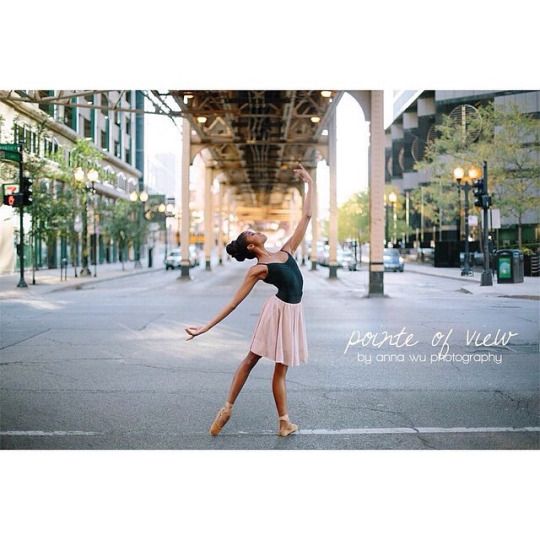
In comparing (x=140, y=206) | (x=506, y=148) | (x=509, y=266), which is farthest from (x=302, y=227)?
(x=140, y=206)

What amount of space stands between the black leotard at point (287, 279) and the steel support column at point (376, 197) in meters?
13.9

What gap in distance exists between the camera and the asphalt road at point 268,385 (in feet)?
16.6

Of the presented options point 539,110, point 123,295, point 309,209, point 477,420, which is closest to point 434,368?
point 477,420

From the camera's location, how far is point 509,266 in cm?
1619

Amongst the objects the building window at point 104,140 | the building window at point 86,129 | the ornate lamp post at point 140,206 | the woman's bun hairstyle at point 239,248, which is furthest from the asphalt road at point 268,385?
the ornate lamp post at point 140,206

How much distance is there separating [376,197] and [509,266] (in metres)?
4.15

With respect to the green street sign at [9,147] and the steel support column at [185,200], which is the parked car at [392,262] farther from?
the green street sign at [9,147]

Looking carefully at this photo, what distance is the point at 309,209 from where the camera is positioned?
15.6ft

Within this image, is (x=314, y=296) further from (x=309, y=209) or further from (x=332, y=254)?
(x=309, y=209)

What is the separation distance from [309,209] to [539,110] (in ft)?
12.3

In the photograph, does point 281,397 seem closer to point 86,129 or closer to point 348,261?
point 86,129

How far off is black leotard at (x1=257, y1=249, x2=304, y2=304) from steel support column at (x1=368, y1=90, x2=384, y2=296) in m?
13.9

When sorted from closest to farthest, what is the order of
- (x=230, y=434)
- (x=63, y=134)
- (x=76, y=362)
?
(x=230, y=434), (x=76, y=362), (x=63, y=134)

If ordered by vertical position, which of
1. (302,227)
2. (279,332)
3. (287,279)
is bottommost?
(279,332)
